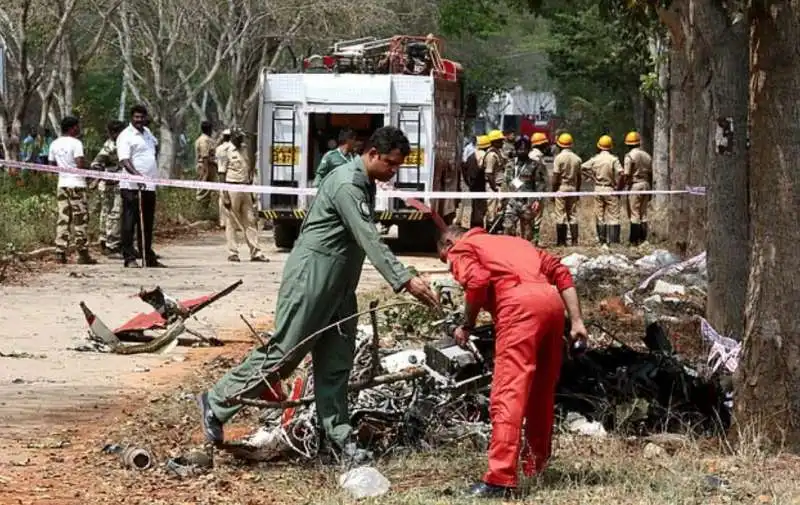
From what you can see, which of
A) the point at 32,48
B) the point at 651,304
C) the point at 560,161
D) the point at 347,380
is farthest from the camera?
the point at 32,48

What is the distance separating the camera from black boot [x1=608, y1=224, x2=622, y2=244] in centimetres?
2514

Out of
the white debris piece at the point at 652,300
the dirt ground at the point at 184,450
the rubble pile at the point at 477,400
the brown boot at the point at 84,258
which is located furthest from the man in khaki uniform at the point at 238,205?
the rubble pile at the point at 477,400

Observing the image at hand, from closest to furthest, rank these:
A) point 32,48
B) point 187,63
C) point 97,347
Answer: point 97,347
point 32,48
point 187,63

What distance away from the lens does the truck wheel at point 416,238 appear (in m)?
24.4

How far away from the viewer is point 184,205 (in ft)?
98.3

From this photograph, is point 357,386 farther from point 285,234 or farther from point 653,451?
point 285,234

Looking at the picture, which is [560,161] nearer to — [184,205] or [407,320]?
[184,205]

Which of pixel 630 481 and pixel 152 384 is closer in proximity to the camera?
pixel 630 481

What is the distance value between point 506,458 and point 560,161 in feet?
59.1

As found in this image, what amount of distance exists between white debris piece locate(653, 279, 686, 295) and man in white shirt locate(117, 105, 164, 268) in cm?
→ 628

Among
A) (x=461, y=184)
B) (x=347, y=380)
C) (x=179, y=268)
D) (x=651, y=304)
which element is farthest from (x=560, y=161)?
(x=347, y=380)

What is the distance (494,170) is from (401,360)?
50.3 ft

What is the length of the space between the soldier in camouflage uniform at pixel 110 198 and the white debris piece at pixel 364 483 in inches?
499

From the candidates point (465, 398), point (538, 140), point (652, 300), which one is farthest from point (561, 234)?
point (465, 398)
